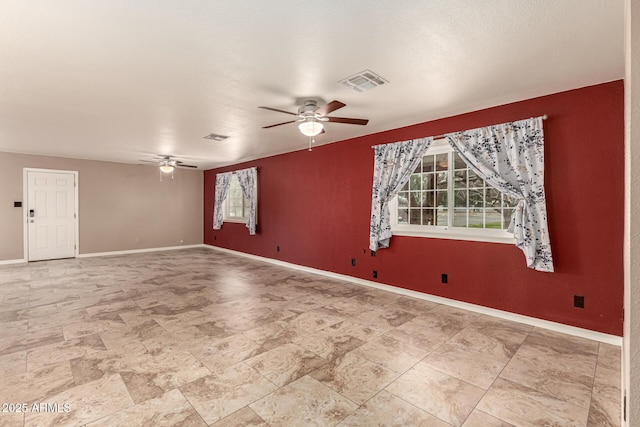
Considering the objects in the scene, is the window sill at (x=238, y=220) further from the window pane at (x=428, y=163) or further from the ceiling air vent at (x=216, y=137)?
the window pane at (x=428, y=163)

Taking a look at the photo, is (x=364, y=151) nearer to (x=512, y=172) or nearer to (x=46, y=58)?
(x=512, y=172)

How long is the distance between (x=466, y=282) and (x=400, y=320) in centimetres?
105

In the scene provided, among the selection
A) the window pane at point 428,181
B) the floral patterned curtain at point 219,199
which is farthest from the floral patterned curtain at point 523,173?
the floral patterned curtain at point 219,199

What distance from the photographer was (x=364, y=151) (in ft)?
15.8

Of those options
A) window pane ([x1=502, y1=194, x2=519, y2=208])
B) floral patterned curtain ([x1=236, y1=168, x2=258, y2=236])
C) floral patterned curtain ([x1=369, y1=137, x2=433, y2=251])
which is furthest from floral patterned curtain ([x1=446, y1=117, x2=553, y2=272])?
floral patterned curtain ([x1=236, y1=168, x2=258, y2=236])

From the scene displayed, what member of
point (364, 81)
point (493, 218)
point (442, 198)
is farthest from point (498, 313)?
point (364, 81)

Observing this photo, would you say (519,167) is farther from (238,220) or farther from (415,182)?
(238,220)

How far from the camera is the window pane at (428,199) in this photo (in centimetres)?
415

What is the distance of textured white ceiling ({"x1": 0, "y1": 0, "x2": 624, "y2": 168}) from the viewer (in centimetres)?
183

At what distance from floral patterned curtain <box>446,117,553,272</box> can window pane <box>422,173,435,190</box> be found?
0.73 m

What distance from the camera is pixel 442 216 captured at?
4055 mm

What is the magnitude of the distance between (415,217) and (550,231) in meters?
1.62

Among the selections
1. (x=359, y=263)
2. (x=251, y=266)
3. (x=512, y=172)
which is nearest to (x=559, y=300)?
(x=512, y=172)

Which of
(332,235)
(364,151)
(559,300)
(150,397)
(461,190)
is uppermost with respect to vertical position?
(364,151)
